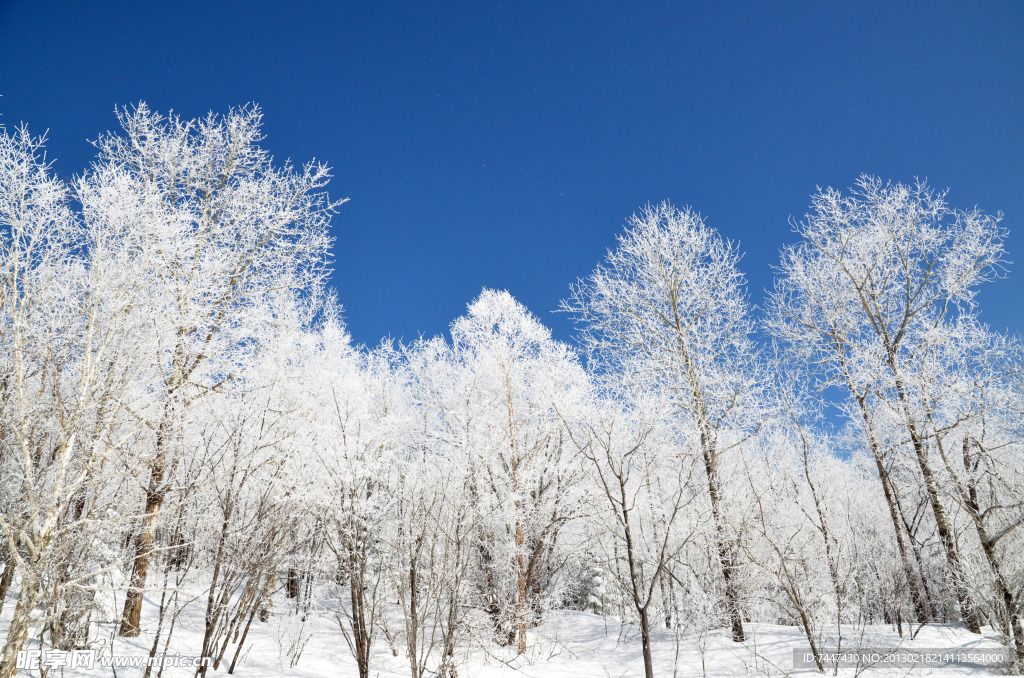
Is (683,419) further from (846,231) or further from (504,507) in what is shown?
(846,231)

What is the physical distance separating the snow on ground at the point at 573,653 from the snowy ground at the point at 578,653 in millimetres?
Answer: 14

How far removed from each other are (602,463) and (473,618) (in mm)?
3409

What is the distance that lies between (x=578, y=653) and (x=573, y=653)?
602 mm

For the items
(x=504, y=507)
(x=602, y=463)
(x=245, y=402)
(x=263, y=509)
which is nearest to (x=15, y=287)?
(x=245, y=402)

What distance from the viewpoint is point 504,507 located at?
30.4 ft

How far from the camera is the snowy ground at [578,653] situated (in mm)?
7043

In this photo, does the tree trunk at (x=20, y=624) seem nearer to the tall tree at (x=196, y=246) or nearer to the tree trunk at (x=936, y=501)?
the tall tree at (x=196, y=246)

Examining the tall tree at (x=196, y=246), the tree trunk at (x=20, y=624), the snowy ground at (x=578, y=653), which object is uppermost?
the tall tree at (x=196, y=246)

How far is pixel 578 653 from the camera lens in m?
9.47

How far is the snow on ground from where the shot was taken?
7.00m

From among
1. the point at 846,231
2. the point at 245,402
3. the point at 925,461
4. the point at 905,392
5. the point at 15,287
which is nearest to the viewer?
the point at 15,287

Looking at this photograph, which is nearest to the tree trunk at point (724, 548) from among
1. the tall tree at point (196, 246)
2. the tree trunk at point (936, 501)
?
the tree trunk at point (936, 501)

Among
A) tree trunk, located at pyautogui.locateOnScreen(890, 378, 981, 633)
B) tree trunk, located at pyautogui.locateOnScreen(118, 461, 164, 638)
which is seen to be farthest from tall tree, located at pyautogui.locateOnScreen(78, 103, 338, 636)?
tree trunk, located at pyautogui.locateOnScreen(890, 378, 981, 633)

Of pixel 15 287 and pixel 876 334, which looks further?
pixel 876 334
